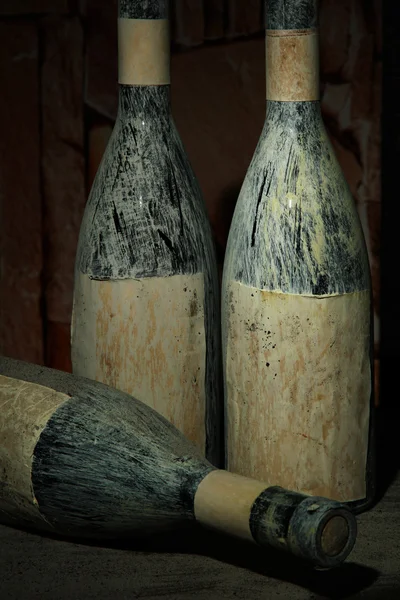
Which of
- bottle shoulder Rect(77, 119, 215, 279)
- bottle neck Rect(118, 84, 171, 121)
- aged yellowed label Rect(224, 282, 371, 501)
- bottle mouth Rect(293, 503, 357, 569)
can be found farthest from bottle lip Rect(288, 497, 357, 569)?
bottle neck Rect(118, 84, 171, 121)

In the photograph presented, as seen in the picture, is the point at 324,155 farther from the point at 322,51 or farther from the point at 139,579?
the point at 139,579

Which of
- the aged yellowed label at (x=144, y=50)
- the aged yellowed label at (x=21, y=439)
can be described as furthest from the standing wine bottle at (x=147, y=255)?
the aged yellowed label at (x=21, y=439)

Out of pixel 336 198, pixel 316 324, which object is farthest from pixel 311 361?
pixel 336 198

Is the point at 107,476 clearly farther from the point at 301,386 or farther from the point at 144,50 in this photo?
the point at 144,50

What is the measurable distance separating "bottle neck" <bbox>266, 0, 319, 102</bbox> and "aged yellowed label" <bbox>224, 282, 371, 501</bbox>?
0.17 metres

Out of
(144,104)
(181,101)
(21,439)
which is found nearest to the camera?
(21,439)

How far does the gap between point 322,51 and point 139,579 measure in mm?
580

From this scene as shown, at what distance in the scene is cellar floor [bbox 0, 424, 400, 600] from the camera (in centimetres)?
93

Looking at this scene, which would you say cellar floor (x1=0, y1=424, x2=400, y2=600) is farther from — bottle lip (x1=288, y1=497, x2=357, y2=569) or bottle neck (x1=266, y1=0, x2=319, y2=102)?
bottle neck (x1=266, y1=0, x2=319, y2=102)

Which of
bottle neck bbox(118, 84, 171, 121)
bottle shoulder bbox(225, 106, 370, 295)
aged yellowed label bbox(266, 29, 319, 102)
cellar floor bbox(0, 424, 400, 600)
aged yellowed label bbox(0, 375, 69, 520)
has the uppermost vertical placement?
aged yellowed label bbox(266, 29, 319, 102)

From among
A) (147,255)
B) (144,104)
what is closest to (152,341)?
(147,255)

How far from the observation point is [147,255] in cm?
106

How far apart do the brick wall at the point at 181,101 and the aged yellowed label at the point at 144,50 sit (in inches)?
7.1

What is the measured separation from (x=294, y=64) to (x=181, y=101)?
0.26 m
